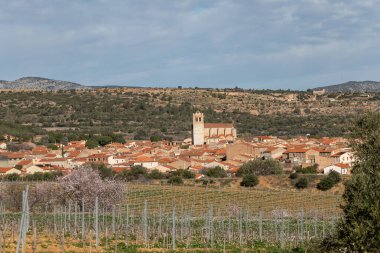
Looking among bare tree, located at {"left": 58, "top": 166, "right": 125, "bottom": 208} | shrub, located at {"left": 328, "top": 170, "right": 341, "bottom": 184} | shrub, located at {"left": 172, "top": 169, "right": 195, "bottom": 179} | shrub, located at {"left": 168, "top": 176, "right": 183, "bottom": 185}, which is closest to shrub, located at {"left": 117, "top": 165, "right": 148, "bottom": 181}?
shrub, located at {"left": 172, "top": 169, "right": 195, "bottom": 179}

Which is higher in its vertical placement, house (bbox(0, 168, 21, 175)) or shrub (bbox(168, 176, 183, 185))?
house (bbox(0, 168, 21, 175))

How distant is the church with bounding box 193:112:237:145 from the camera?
335 feet

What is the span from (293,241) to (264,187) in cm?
3236

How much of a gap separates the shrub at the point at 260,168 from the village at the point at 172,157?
1379 millimetres

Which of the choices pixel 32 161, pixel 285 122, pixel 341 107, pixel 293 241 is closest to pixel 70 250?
pixel 293 241

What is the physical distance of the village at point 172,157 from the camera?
67750mm

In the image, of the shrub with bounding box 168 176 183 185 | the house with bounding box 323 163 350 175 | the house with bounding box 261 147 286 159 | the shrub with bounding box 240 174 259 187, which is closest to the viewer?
the shrub with bounding box 240 174 259 187

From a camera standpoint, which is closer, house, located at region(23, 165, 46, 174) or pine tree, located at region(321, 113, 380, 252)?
pine tree, located at region(321, 113, 380, 252)

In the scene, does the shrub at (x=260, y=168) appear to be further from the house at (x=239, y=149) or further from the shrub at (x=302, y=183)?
the house at (x=239, y=149)

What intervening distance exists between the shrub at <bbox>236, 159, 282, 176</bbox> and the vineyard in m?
7.89

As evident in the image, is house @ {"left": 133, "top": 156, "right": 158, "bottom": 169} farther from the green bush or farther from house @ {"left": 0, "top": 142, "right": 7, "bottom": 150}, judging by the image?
house @ {"left": 0, "top": 142, "right": 7, "bottom": 150}

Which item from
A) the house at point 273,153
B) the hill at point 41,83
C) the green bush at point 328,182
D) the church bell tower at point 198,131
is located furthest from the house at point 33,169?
the hill at point 41,83

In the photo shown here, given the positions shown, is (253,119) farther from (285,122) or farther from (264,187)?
(264,187)

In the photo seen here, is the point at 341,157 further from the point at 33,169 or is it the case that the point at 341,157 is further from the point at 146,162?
the point at 33,169
